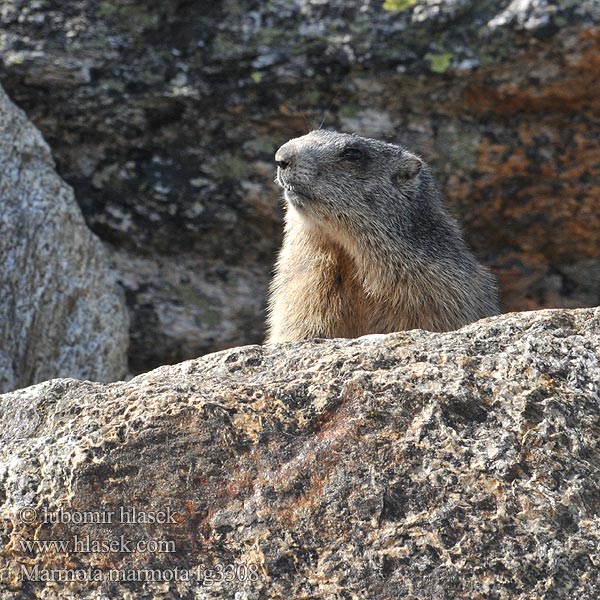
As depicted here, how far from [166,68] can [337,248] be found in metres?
2.75

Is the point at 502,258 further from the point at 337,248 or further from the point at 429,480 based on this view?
the point at 429,480

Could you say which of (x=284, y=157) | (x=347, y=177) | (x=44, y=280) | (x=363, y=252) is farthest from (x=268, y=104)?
(x=44, y=280)

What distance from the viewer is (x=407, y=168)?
737cm

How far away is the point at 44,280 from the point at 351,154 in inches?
94.0

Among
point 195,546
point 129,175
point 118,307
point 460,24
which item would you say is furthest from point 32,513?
point 460,24

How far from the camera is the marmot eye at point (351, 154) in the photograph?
7187mm

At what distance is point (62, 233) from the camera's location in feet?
25.1

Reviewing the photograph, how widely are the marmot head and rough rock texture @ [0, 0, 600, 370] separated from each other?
5.02 feet

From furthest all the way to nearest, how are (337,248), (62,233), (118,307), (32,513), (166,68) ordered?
(166,68) → (118,307) → (62,233) → (337,248) → (32,513)

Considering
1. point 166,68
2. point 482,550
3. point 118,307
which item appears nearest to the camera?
point 482,550

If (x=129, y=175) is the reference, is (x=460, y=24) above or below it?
above

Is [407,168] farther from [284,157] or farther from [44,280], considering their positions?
[44,280]

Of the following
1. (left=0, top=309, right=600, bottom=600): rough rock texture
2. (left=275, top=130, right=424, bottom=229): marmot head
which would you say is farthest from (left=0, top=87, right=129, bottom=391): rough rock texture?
(left=0, top=309, right=600, bottom=600): rough rock texture

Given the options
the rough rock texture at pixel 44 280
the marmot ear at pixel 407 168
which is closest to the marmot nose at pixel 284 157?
the marmot ear at pixel 407 168
